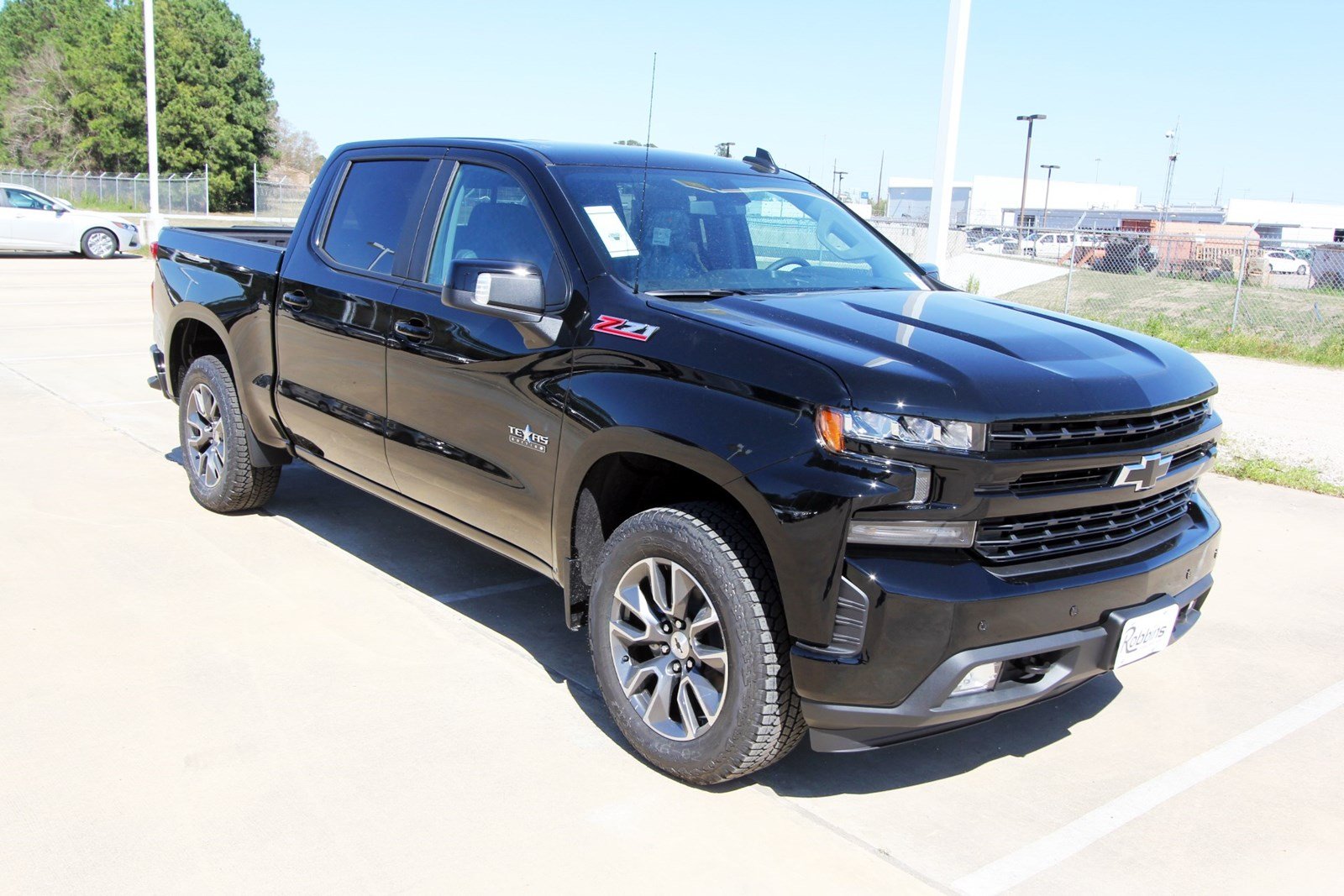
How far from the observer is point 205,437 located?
6.01 m

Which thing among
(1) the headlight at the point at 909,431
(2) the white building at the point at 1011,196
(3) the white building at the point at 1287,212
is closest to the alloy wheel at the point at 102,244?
(1) the headlight at the point at 909,431

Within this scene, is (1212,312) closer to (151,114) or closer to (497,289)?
(497,289)

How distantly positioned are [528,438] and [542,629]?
3.72 feet

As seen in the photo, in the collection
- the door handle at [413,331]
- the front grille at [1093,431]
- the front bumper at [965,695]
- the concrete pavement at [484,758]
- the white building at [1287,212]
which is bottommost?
the concrete pavement at [484,758]

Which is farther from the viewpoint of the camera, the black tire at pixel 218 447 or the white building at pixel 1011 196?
the white building at pixel 1011 196

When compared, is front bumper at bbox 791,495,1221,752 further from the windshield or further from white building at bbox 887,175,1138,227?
white building at bbox 887,175,1138,227

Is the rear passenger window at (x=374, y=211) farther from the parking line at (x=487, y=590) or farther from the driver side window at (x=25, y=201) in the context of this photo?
the driver side window at (x=25, y=201)

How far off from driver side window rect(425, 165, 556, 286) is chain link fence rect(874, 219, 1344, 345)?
9277mm

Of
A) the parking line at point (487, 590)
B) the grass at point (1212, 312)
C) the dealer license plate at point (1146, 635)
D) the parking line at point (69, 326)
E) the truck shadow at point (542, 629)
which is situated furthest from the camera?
the grass at point (1212, 312)

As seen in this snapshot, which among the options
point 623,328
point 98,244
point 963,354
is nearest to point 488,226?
point 623,328

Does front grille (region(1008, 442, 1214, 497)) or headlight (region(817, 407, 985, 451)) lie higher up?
headlight (region(817, 407, 985, 451))

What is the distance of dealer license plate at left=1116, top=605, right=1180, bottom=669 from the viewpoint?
323 cm

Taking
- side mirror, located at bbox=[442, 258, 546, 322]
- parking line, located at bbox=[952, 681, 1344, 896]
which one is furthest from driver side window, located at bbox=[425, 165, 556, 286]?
parking line, located at bbox=[952, 681, 1344, 896]

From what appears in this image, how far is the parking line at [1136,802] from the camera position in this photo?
303 cm
